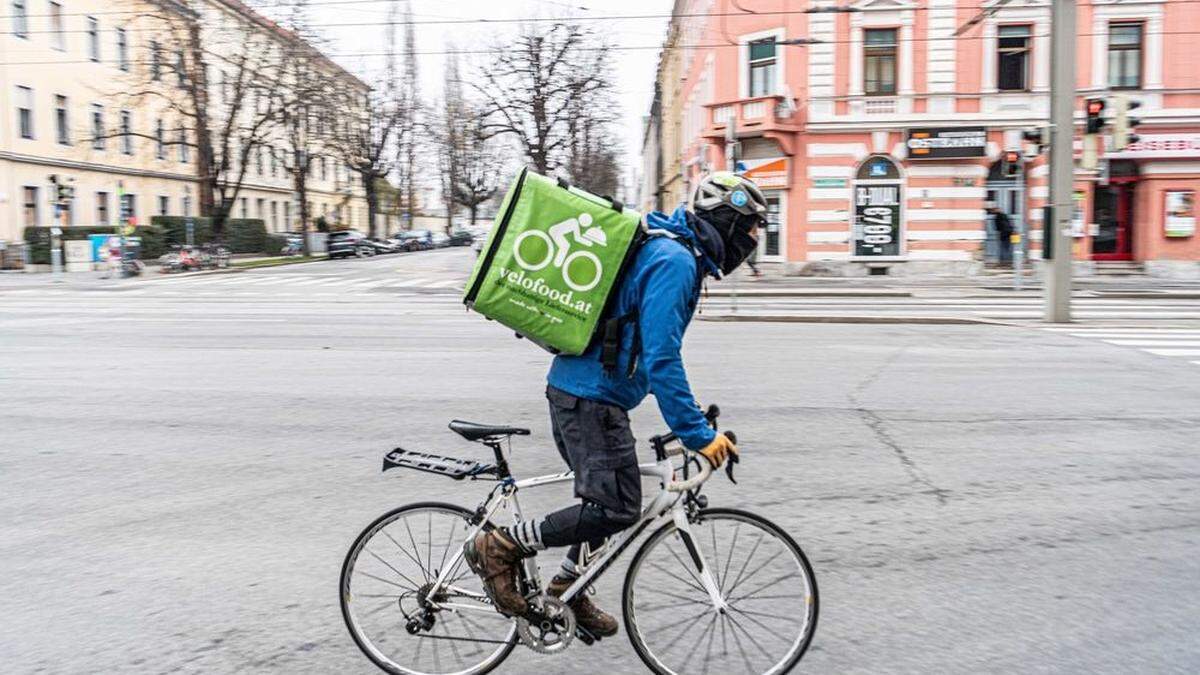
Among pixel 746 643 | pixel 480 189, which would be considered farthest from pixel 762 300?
pixel 480 189

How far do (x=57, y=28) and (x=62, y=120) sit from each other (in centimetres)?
389

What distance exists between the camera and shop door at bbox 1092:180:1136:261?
29.1m

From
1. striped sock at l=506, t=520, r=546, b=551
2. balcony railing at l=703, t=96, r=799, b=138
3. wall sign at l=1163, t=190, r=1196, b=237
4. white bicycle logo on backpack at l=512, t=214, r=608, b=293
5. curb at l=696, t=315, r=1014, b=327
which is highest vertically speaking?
balcony railing at l=703, t=96, r=799, b=138

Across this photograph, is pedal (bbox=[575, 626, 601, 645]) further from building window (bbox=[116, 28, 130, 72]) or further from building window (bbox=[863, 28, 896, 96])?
building window (bbox=[116, 28, 130, 72])

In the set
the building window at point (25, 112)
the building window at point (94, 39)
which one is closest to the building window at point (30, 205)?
the building window at point (25, 112)

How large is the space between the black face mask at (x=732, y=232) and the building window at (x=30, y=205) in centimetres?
4516

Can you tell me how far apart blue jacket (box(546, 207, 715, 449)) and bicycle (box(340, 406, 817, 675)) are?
0.57 ft

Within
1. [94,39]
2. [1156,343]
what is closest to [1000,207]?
[1156,343]

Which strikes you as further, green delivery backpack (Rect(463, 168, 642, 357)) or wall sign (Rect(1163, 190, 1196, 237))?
wall sign (Rect(1163, 190, 1196, 237))

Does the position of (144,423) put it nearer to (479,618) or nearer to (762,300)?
(479,618)

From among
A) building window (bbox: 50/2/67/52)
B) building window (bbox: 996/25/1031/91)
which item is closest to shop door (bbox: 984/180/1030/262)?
building window (bbox: 996/25/1031/91)

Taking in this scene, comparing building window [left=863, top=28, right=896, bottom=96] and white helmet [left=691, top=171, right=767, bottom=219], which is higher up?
building window [left=863, top=28, right=896, bottom=96]

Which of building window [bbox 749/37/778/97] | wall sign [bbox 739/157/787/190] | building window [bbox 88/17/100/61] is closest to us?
wall sign [bbox 739/157/787/190]

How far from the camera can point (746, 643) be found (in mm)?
3543
